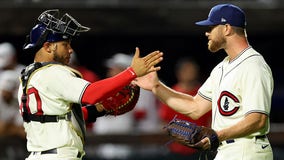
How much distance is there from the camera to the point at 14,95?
437 inches

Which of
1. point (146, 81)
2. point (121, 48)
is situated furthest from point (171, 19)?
point (146, 81)

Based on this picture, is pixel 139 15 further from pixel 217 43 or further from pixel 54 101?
pixel 54 101

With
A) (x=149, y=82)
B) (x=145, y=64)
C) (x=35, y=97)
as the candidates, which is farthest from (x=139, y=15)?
(x=35, y=97)

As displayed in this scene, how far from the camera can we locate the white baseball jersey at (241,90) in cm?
672

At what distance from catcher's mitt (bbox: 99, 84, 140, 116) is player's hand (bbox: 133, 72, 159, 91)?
0.06 m

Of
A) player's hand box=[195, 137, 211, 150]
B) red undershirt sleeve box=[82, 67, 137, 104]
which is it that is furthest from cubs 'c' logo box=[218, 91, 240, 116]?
red undershirt sleeve box=[82, 67, 137, 104]

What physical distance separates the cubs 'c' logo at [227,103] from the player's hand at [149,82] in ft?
2.87

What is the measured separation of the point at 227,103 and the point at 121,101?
40.5 inches

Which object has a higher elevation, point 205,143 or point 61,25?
point 61,25

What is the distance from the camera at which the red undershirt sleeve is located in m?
6.79

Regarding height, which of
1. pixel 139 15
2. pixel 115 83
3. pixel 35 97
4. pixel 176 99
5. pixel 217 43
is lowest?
pixel 139 15

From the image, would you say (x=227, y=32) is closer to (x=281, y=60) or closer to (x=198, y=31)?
(x=198, y=31)

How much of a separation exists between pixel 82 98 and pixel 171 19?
6.04 meters

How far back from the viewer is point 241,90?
6852 mm
